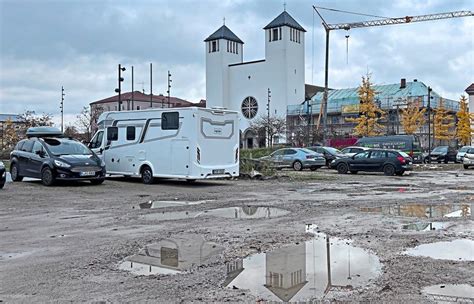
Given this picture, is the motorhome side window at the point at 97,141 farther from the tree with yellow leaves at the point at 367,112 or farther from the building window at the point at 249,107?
the building window at the point at 249,107

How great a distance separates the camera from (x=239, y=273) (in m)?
6.21

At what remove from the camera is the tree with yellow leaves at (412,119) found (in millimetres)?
65062

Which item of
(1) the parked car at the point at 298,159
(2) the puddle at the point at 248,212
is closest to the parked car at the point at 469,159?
(1) the parked car at the point at 298,159

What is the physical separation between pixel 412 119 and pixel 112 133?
5189cm

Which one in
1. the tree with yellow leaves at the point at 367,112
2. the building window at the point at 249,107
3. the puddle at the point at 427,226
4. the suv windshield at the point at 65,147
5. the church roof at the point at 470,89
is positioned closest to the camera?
the puddle at the point at 427,226

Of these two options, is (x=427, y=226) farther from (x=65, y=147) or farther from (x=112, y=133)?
(x=112, y=133)

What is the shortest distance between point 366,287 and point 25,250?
15.9ft

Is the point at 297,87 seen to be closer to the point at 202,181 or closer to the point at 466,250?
the point at 202,181

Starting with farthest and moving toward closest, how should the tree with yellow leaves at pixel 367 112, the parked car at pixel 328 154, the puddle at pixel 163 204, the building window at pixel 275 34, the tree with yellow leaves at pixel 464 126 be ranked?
the building window at pixel 275 34, the tree with yellow leaves at pixel 464 126, the tree with yellow leaves at pixel 367 112, the parked car at pixel 328 154, the puddle at pixel 163 204

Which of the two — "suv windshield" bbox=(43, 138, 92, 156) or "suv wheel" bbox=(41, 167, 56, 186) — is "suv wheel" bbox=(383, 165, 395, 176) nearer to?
"suv windshield" bbox=(43, 138, 92, 156)

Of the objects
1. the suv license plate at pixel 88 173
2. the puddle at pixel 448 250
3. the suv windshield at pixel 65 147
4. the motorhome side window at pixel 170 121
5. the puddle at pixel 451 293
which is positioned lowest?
the puddle at pixel 451 293

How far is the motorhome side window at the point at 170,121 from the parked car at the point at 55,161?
2.64 meters

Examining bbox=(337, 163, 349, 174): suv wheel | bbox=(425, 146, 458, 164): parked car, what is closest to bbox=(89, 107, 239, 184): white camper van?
bbox=(337, 163, 349, 174): suv wheel

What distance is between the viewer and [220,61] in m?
101
